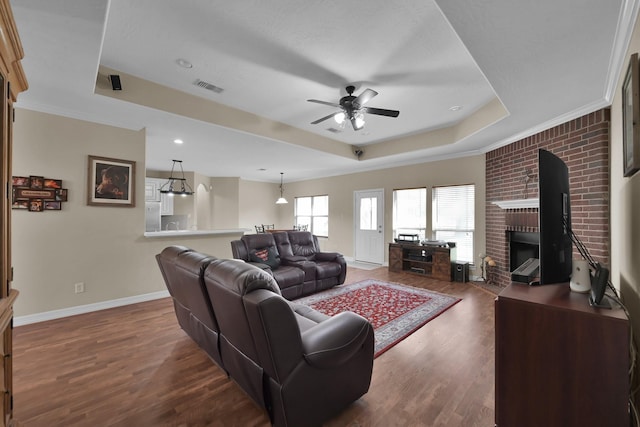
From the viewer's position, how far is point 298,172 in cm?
815

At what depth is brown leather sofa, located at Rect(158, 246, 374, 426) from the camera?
138 cm

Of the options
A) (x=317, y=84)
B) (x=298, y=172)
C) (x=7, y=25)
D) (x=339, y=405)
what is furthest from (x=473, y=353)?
(x=298, y=172)

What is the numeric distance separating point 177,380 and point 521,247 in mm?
5117

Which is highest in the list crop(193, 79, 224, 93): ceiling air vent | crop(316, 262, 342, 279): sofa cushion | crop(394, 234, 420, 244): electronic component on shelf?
crop(193, 79, 224, 93): ceiling air vent

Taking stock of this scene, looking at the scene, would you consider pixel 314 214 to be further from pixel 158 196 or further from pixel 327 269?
pixel 158 196

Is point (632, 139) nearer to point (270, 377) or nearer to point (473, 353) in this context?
point (473, 353)

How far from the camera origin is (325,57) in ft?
8.87

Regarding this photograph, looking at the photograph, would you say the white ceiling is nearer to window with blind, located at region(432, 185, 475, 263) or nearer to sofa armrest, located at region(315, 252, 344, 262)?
window with blind, located at region(432, 185, 475, 263)

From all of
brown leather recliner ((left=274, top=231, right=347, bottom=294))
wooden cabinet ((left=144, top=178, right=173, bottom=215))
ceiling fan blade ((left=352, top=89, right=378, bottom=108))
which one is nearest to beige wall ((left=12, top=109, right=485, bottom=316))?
brown leather recliner ((left=274, top=231, right=347, bottom=294))

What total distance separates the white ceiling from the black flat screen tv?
0.97 m

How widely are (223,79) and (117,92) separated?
1.19 meters

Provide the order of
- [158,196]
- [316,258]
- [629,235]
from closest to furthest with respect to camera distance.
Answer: [629,235], [316,258], [158,196]

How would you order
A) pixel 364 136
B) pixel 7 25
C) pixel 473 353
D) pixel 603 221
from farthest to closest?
pixel 364 136 → pixel 603 221 → pixel 473 353 → pixel 7 25

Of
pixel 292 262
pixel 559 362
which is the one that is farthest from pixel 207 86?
pixel 559 362
